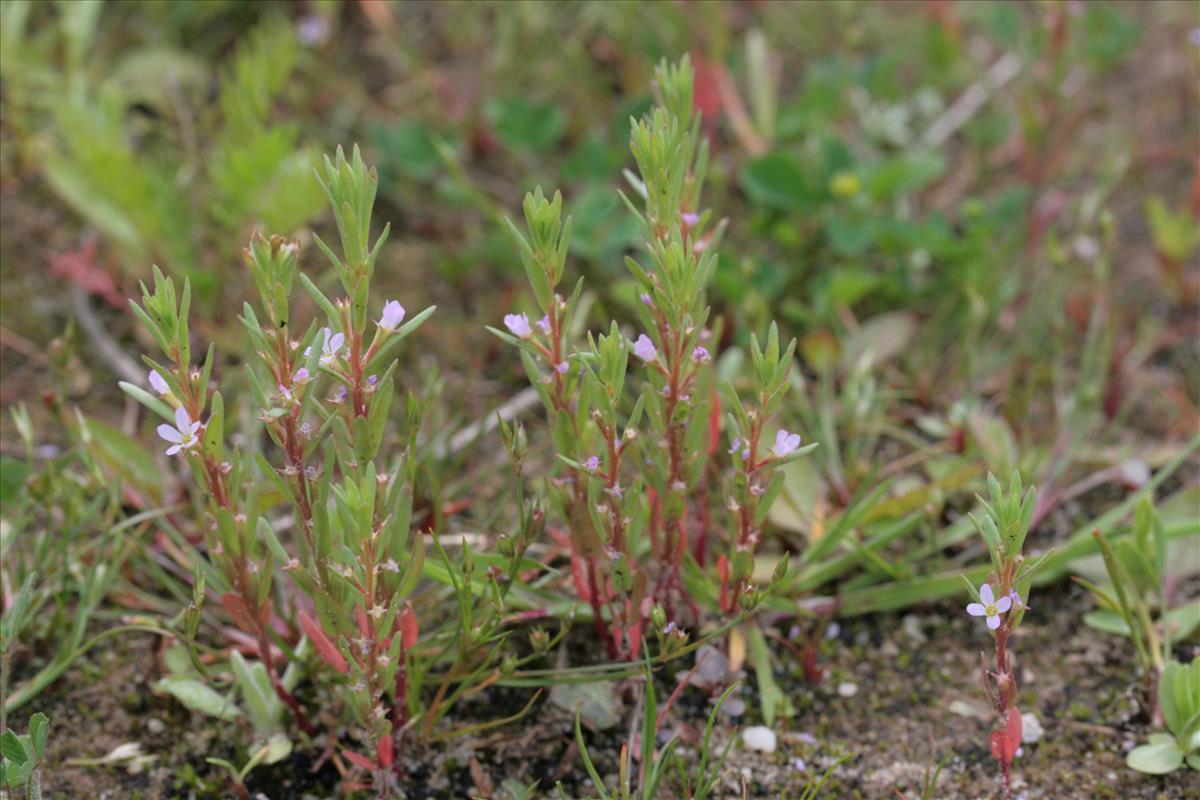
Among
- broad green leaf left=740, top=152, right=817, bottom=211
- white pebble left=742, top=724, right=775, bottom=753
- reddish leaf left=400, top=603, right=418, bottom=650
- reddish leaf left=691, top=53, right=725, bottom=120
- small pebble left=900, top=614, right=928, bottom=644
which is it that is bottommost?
white pebble left=742, top=724, right=775, bottom=753

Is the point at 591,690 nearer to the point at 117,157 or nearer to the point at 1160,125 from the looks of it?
the point at 117,157

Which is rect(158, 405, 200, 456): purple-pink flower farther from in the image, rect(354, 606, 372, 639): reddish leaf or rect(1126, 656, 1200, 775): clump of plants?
rect(1126, 656, 1200, 775): clump of plants

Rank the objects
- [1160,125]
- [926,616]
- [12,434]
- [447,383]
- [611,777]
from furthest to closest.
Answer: [1160,125] → [447,383] → [12,434] → [926,616] → [611,777]

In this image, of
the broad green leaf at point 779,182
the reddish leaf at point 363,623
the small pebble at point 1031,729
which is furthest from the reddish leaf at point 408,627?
the broad green leaf at point 779,182

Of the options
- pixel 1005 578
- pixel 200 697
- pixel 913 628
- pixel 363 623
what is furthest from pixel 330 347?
pixel 913 628

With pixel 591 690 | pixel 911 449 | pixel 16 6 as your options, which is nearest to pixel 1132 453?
pixel 911 449

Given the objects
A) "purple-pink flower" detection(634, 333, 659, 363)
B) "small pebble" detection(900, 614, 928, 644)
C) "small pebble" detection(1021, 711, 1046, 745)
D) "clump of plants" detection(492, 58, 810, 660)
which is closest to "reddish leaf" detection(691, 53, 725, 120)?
"clump of plants" detection(492, 58, 810, 660)

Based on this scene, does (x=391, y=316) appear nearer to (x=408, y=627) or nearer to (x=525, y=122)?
(x=408, y=627)
